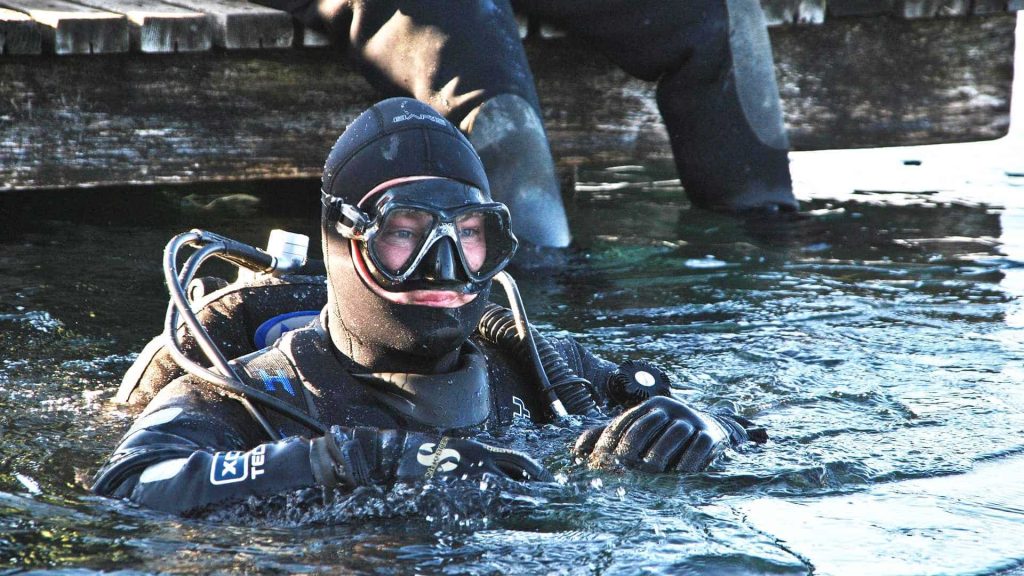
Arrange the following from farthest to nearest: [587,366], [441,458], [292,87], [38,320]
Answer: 1. [292,87]
2. [38,320]
3. [587,366]
4. [441,458]

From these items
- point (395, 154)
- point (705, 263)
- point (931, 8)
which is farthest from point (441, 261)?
point (931, 8)

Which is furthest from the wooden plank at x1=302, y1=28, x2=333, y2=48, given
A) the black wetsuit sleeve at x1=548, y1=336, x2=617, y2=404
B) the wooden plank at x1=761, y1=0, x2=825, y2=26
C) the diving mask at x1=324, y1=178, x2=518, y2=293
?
the diving mask at x1=324, y1=178, x2=518, y2=293

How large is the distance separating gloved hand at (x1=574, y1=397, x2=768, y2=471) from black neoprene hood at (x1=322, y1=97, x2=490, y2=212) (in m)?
0.67

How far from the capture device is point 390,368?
356 centimetres

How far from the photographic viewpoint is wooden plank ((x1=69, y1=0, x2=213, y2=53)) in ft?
20.5

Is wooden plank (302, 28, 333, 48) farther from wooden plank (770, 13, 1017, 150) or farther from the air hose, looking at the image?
the air hose

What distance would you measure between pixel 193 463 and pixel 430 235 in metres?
0.75

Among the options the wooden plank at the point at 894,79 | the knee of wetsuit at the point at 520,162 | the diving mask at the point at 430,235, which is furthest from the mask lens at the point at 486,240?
the wooden plank at the point at 894,79

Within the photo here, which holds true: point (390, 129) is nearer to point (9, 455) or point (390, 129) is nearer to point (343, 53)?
point (9, 455)

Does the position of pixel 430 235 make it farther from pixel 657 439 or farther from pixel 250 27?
pixel 250 27

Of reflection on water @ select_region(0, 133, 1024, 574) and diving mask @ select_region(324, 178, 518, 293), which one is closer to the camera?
reflection on water @ select_region(0, 133, 1024, 574)

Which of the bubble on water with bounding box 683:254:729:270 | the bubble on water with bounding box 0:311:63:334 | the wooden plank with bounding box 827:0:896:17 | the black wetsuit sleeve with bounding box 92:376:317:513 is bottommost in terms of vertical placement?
the bubble on water with bounding box 683:254:729:270

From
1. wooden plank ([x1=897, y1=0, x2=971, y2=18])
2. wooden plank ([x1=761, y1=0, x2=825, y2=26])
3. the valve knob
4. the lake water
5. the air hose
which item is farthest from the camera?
wooden plank ([x1=897, y1=0, x2=971, y2=18])

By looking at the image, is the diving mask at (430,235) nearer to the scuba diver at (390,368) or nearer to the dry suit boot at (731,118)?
the scuba diver at (390,368)
